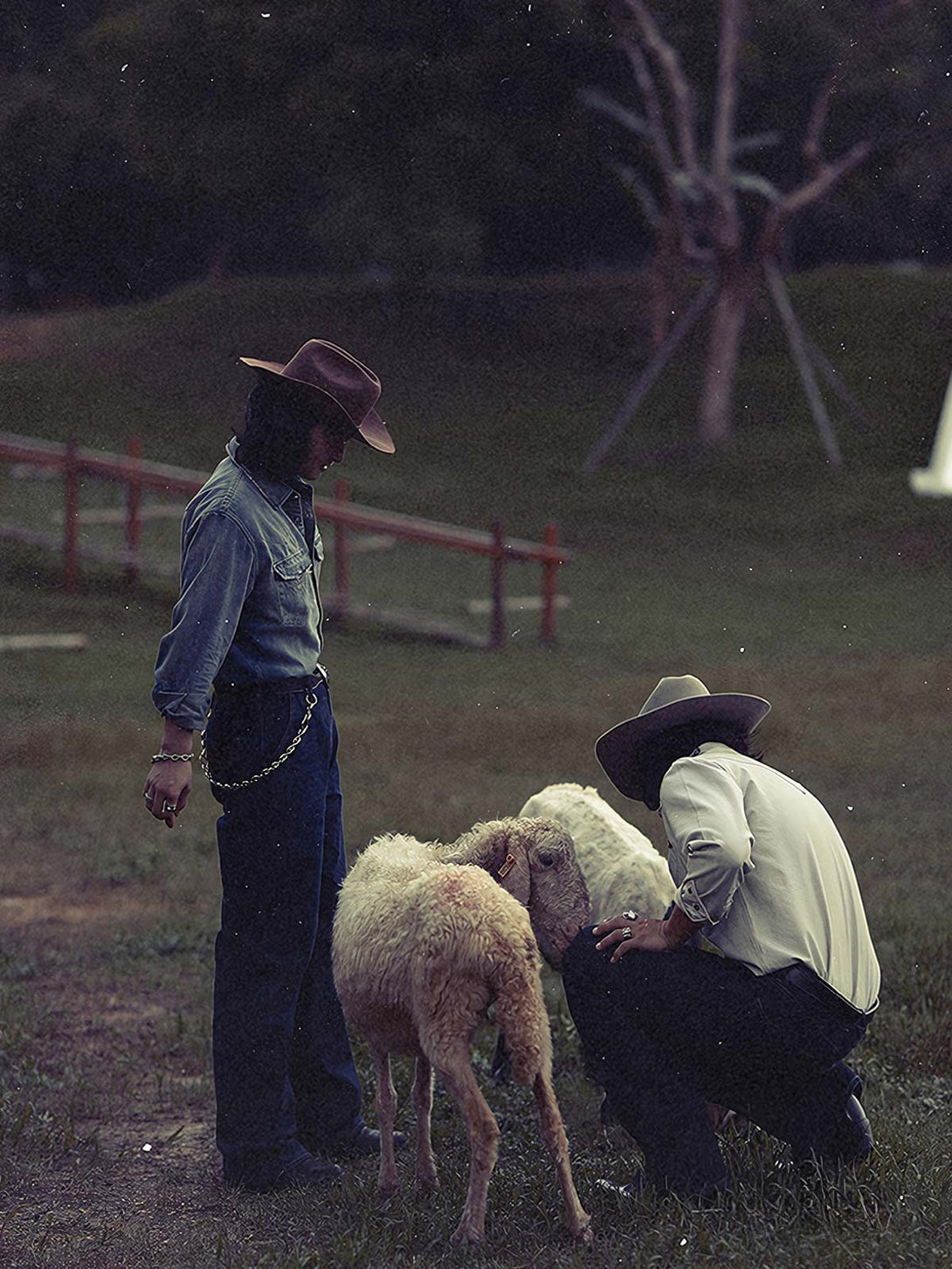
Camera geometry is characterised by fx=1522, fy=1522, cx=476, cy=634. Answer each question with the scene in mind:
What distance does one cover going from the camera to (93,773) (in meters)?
8.80

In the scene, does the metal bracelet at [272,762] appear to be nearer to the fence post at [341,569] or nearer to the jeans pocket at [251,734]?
the jeans pocket at [251,734]

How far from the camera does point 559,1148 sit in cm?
339

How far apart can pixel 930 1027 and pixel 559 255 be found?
12.9 m

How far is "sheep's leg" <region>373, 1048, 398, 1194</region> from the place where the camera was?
12.3ft

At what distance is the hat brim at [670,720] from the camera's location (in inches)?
140

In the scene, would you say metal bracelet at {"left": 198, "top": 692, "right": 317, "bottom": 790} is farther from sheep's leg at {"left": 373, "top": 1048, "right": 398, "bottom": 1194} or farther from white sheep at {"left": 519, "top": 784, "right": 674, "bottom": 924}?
white sheep at {"left": 519, "top": 784, "right": 674, "bottom": 924}

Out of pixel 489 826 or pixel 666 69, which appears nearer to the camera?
pixel 489 826

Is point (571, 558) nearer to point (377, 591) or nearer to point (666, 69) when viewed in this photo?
point (377, 591)

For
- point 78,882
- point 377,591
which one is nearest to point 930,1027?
point 78,882

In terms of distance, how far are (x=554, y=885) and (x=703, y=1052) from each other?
0.59 m

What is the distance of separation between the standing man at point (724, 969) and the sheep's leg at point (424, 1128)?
435mm

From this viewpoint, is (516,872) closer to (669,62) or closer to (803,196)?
(669,62)

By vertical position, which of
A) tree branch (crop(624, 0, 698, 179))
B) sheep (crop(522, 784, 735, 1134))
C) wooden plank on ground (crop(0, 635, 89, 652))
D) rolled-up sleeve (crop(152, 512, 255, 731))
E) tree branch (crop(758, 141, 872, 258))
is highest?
tree branch (crop(624, 0, 698, 179))

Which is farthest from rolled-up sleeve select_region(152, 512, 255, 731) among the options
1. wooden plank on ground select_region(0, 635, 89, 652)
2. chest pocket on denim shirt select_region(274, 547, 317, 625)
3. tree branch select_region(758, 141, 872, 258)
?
tree branch select_region(758, 141, 872, 258)
